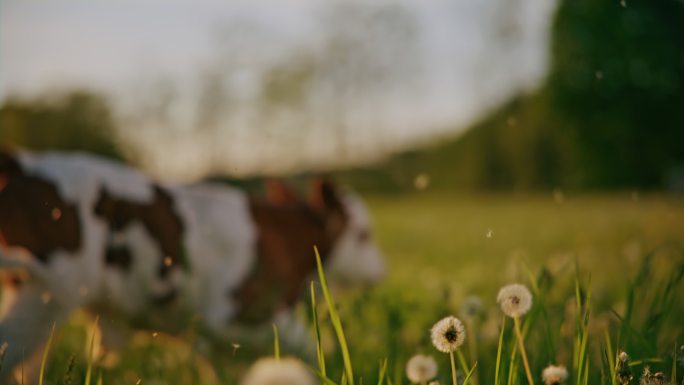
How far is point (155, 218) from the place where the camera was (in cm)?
382

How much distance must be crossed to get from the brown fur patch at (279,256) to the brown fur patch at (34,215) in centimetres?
108

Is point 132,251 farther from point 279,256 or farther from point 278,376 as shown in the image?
point 278,376

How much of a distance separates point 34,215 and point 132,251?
537 mm

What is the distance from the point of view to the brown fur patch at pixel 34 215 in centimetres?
327

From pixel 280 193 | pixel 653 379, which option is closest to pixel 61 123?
pixel 280 193

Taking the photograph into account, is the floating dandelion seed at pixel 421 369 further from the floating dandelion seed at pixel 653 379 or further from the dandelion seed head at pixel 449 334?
the floating dandelion seed at pixel 653 379

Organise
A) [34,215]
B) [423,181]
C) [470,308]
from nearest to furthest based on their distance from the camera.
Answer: [470,308]
[423,181]
[34,215]

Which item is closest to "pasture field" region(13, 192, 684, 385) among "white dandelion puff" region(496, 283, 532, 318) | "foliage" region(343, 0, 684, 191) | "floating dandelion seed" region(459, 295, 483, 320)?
"floating dandelion seed" region(459, 295, 483, 320)

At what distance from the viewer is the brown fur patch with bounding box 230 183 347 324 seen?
4145mm

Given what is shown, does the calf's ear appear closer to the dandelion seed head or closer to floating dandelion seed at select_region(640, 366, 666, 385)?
the dandelion seed head

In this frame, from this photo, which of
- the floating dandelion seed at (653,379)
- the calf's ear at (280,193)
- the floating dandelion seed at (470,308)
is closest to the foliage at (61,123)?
the calf's ear at (280,193)

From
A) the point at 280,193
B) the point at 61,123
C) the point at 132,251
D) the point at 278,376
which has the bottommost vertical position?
the point at 132,251

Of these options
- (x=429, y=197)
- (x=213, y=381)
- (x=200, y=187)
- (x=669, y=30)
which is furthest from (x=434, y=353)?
(x=429, y=197)

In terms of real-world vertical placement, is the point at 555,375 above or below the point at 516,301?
below
